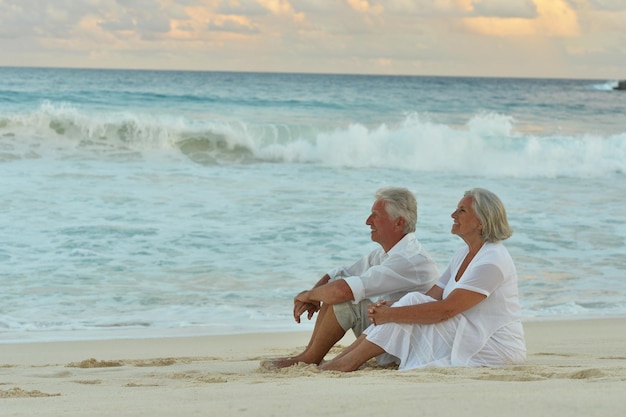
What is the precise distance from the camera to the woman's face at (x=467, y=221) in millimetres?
4402

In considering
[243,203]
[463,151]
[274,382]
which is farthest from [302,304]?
[463,151]

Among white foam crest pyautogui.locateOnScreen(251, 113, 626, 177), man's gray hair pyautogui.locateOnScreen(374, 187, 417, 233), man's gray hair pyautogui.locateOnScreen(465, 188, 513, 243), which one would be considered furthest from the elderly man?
white foam crest pyautogui.locateOnScreen(251, 113, 626, 177)

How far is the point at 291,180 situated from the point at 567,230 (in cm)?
638

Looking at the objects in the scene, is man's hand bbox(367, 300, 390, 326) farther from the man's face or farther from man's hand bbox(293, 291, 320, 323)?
man's hand bbox(293, 291, 320, 323)

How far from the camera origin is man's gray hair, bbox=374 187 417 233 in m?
4.73

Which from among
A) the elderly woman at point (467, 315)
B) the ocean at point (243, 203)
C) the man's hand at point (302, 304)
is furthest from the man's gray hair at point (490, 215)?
the ocean at point (243, 203)

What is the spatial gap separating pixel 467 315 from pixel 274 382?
105 centimetres

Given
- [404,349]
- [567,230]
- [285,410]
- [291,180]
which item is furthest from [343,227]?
[285,410]

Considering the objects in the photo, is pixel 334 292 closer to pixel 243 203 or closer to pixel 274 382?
pixel 274 382

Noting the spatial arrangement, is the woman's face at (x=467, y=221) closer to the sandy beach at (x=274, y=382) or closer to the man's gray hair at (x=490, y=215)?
the man's gray hair at (x=490, y=215)

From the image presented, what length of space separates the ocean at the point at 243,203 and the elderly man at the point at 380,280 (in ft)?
7.15

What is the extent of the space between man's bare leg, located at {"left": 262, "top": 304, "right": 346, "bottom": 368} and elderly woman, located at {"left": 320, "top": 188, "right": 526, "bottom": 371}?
10.0 inches

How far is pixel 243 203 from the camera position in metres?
13.5

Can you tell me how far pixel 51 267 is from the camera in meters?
9.04
